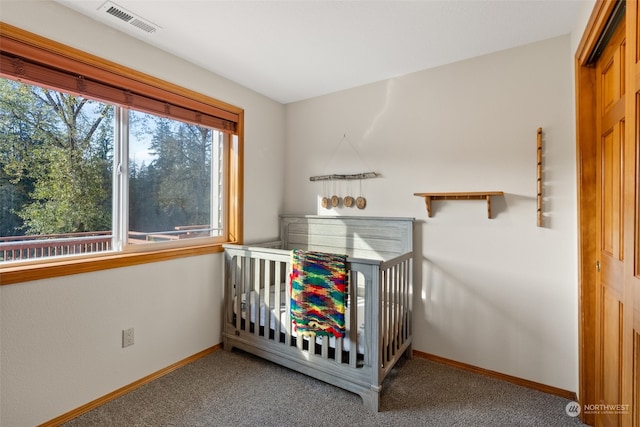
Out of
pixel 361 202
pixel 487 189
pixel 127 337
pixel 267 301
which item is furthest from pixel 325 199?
pixel 127 337

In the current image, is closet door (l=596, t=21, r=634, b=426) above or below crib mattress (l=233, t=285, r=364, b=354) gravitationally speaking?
above

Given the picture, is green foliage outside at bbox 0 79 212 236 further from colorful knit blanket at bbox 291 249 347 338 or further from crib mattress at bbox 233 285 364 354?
colorful knit blanket at bbox 291 249 347 338

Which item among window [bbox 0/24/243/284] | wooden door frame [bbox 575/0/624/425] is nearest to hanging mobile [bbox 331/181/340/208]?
window [bbox 0/24/243/284]

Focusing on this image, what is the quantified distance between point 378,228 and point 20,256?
2382 millimetres

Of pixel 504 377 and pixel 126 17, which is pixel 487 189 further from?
pixel 126 17

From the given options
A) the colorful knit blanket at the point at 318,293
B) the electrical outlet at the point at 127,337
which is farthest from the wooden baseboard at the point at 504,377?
the electrical outlet at the point at 127,337

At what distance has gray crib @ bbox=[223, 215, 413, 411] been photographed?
1.90 m

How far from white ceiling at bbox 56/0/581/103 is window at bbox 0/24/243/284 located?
370mm

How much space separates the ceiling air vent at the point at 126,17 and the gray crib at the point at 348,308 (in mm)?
1661

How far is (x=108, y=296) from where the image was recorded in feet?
6.37

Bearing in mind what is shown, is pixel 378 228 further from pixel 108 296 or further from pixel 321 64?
pixel 108 296

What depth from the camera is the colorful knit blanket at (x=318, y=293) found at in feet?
6.44

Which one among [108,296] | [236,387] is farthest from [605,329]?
[108,296]

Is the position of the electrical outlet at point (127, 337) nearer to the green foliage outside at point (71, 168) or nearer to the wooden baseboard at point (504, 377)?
the green foliage outside at point (71, 168)
